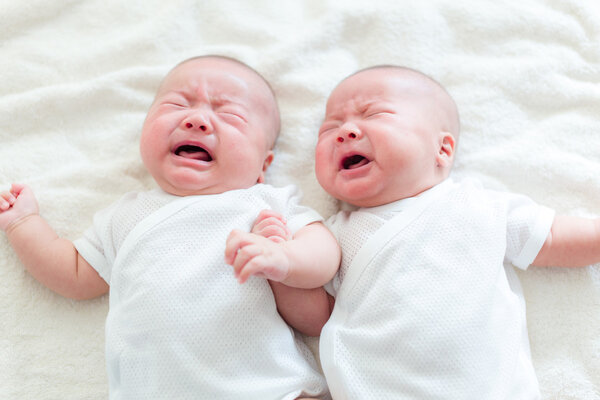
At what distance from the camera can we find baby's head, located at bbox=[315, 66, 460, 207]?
1367 millimetres

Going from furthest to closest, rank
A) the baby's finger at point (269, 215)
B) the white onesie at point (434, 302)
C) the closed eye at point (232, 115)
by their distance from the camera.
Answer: the closed eye at point (232, 115) < the baby's finger at point (269, 215) < the white onesie at point (434, 302)

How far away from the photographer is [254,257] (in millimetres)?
1113

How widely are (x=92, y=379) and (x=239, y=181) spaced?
62cm

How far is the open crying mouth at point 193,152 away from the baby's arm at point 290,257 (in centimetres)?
32

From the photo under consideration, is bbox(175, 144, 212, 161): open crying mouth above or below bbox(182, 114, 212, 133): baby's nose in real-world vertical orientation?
below

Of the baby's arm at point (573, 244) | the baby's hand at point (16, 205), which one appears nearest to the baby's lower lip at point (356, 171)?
the baby's arm at point (573, 244)

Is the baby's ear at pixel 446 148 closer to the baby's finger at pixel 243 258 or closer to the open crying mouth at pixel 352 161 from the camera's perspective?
the open crying mouth at pixel 352 161

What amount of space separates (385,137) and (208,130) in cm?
43

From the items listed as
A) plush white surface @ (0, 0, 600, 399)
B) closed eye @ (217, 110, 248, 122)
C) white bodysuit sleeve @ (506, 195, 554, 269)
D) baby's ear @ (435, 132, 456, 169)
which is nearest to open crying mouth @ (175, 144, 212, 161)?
closed eye @ (217, 110, 248, 122)

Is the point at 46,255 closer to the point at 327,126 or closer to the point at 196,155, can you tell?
the point at 196,155

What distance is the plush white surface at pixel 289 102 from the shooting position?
145 centimetres

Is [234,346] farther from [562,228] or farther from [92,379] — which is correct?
[562,228]

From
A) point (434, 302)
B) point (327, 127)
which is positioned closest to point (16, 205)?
point (327, 127)

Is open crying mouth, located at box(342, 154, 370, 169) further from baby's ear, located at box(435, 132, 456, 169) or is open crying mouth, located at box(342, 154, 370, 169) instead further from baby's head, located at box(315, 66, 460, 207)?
baby's ear, located at box(435, 132, 456, 169)
